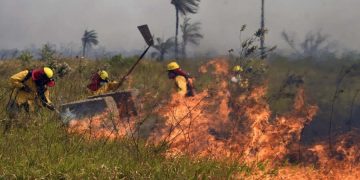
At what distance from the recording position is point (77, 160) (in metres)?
4.02

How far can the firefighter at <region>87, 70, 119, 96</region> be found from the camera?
10102 mm

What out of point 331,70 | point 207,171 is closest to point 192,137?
point 207,171

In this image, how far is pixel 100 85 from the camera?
10320 mm

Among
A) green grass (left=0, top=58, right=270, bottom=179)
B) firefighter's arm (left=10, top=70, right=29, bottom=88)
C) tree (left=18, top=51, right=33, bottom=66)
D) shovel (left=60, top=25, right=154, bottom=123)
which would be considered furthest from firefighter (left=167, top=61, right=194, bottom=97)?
tree (left=18, top=51, right=33, bottom=66)

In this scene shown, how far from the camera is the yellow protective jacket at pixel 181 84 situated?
10.9m

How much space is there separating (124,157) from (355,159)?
3034 millimetres

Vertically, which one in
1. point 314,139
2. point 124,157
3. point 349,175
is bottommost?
point 314,139

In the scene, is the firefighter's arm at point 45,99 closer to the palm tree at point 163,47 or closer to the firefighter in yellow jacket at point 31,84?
the firefighter in yellow jacket at point 31,84

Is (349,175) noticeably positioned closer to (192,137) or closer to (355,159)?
(355,159)

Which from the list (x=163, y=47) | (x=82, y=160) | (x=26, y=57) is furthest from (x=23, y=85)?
(x=163, y=47)

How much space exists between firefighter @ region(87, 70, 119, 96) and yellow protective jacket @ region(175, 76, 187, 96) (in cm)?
167

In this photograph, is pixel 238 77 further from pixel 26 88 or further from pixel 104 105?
pixel 26 88

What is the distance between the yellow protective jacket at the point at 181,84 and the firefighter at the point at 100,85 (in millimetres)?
1666

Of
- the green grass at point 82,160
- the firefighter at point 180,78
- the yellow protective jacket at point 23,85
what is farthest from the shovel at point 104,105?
the firefighter at point 180,78
